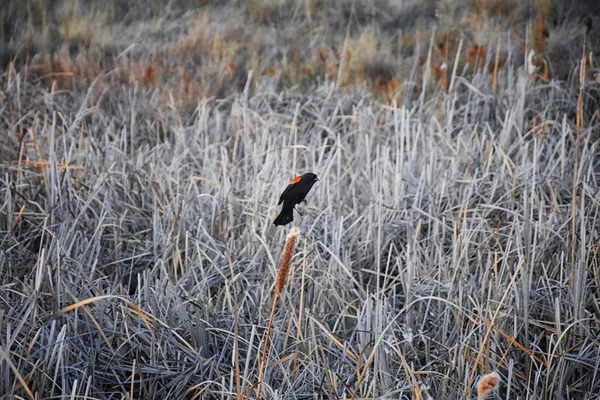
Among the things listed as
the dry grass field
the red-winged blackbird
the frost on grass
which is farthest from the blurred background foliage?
the red-winged blackbird

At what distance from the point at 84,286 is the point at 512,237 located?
1595 millimetres

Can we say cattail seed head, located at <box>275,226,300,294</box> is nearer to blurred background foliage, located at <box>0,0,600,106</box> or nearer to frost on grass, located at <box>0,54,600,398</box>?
frost on grass, located at <box>0,54,600,398</box>

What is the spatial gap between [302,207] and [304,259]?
127cm

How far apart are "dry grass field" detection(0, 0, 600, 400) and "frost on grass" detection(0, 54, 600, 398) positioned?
17 mm

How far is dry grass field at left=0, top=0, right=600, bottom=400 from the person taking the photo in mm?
1940

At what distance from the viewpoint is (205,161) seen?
3.19m

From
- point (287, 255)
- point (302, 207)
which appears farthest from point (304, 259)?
point (302, 207)

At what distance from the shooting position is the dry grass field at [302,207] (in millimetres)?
1940

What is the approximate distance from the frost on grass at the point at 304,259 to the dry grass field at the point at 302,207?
17 mm

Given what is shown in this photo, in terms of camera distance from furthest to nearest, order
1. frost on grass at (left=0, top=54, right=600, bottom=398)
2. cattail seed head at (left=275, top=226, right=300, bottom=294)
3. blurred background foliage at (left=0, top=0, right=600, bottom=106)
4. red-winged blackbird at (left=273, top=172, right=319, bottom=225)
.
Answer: blurred background foliage at (left=0, top=0, right=600, bottom=106) < frost on grass at (left=0, top=54, right=600, bottom=398) < red-winged blackbird at (left=273, top=172, right=319, bottom=225) < cattail seed head at (left=275, top=226, right=300, bottom=294)

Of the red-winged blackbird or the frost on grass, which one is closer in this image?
the red-winged blackbird

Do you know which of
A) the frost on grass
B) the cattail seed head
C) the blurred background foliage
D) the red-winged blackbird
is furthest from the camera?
the blurred background foliage

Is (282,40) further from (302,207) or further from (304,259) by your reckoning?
(304,259)

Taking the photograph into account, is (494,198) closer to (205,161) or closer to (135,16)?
(205,161)
